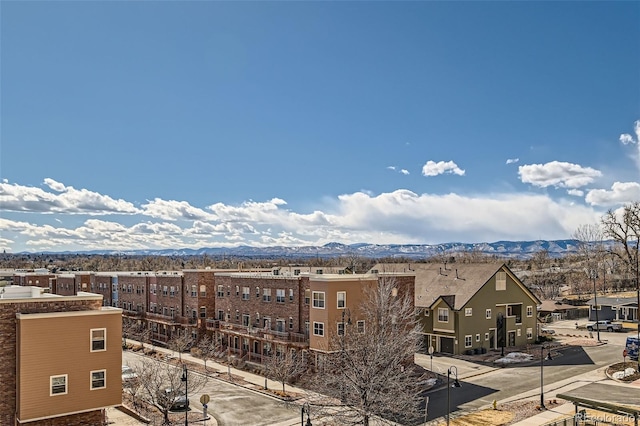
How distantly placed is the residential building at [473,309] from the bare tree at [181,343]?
79.9ft

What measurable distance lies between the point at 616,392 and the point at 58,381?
3528cm

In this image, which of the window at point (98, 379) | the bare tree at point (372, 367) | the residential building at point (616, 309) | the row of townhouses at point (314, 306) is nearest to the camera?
the window at point (98, 379)

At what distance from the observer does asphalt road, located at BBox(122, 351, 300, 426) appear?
3259 centimetres

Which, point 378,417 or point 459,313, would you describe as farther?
point 459,313

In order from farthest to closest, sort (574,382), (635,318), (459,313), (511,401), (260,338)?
(635,318) → (459,313) → (260,338) → (574,382) → (511,401)

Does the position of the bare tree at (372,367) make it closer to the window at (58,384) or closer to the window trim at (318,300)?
the window trim at (318,300)

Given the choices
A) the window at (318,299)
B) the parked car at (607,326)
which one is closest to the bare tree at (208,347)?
the window at (318,299)

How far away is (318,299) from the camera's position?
41.0 metres

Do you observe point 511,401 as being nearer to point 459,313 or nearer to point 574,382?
point 574,382

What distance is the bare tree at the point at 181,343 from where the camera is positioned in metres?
52.1

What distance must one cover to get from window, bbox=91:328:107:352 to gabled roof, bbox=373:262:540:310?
3465 cm

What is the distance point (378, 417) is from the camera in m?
30.6

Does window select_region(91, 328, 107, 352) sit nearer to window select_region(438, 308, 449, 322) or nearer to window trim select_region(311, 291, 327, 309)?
window trim select_region(311, 291, 327, 309)

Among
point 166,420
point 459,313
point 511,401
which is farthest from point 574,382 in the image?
point 166,420
